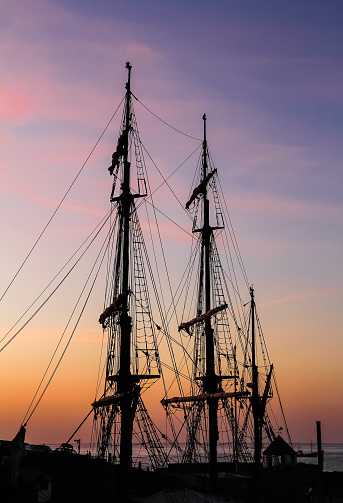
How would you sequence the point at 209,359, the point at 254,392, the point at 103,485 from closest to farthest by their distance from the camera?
the point at 103,485
the point at 209,359
the point at 254,392

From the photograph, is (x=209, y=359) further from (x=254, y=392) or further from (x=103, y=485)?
(x=103, y=485)

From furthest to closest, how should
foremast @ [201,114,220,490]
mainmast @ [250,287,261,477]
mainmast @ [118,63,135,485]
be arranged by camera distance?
mainmast @ [250,287,261,477]
foremast @ [201,114,220,490]
mainmast @ [118,63,135,485]

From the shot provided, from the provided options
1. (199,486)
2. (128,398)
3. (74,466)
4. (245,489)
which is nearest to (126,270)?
(128,398)

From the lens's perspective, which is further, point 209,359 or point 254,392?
point 254,392

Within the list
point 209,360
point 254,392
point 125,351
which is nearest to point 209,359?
point 209,360

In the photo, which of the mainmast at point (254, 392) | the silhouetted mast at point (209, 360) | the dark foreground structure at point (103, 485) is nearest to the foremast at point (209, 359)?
the silhouetted mast at point (209, 360)

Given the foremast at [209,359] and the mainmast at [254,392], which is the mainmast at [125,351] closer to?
the foremast at [209,359]

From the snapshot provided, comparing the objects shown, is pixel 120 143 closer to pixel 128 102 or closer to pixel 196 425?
pixel 128 102

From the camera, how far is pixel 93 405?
5122 cm

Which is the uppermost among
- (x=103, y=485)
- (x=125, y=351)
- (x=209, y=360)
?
(x=209, y=360)

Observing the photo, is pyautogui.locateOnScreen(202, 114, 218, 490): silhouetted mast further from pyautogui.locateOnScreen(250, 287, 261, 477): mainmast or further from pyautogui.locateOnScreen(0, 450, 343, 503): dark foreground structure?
pyautogui.locateOnScreen(250, 287, 261, 477): mainmast

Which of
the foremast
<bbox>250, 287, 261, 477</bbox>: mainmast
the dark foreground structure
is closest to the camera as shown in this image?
the dark foreground structure

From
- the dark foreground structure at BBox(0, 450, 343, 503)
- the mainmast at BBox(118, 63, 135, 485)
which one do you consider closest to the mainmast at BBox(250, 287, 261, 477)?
the dark foreground structure at BBox(0, 450, 343, 503)

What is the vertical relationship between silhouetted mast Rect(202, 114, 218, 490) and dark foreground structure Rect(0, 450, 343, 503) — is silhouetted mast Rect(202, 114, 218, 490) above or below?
above
